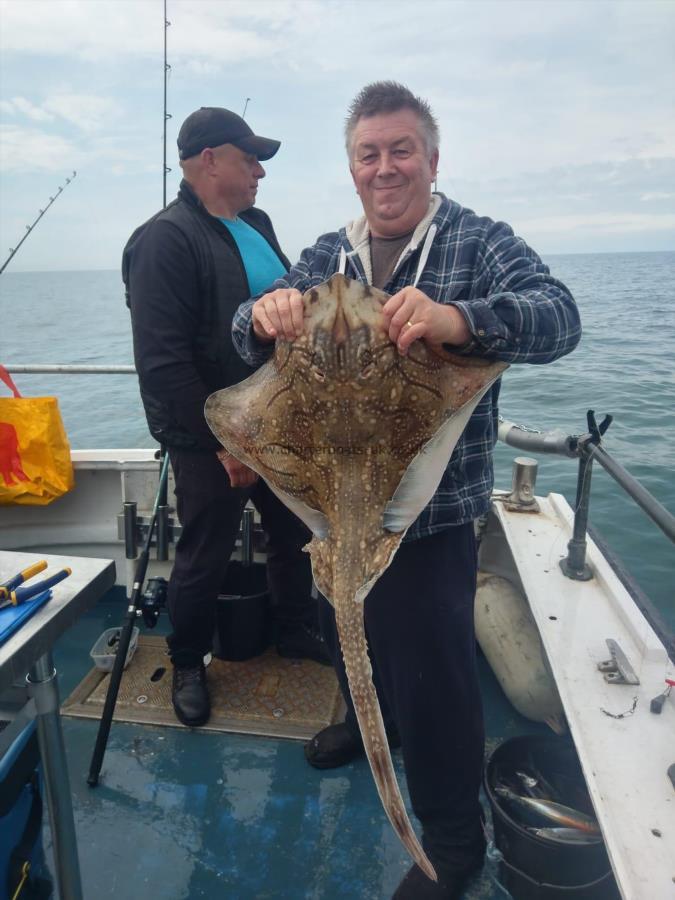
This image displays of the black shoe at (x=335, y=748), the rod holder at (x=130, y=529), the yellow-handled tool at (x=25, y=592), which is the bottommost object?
the black shoe at (x=335, y=748)

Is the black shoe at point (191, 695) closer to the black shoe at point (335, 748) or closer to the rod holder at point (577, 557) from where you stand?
the black shoe at point (335, 748)

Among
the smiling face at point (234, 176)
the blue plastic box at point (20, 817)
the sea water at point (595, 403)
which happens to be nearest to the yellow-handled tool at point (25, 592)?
the blue plastic box at point (20, 817)

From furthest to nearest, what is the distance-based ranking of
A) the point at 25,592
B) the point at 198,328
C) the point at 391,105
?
the point at 198,328 → the point at 391,105 → the point at 25,592

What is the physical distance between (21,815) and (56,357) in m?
20.0

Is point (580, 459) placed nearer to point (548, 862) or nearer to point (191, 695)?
point (548, 862)

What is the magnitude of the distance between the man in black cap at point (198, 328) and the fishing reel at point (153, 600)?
0.66 ft

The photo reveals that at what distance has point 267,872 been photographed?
2516 mm

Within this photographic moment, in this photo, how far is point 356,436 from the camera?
170 centimetres

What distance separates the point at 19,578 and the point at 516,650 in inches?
109

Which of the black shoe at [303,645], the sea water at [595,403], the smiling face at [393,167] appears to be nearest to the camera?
the smiling face at [393,167]

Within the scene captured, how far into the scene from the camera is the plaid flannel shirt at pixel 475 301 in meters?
1.69

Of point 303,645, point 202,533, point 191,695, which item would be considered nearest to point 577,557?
point 303,645

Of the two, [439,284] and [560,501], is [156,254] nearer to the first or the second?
[439,284]

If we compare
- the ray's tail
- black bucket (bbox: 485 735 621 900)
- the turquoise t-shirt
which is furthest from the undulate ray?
the turquoise t-shirt
